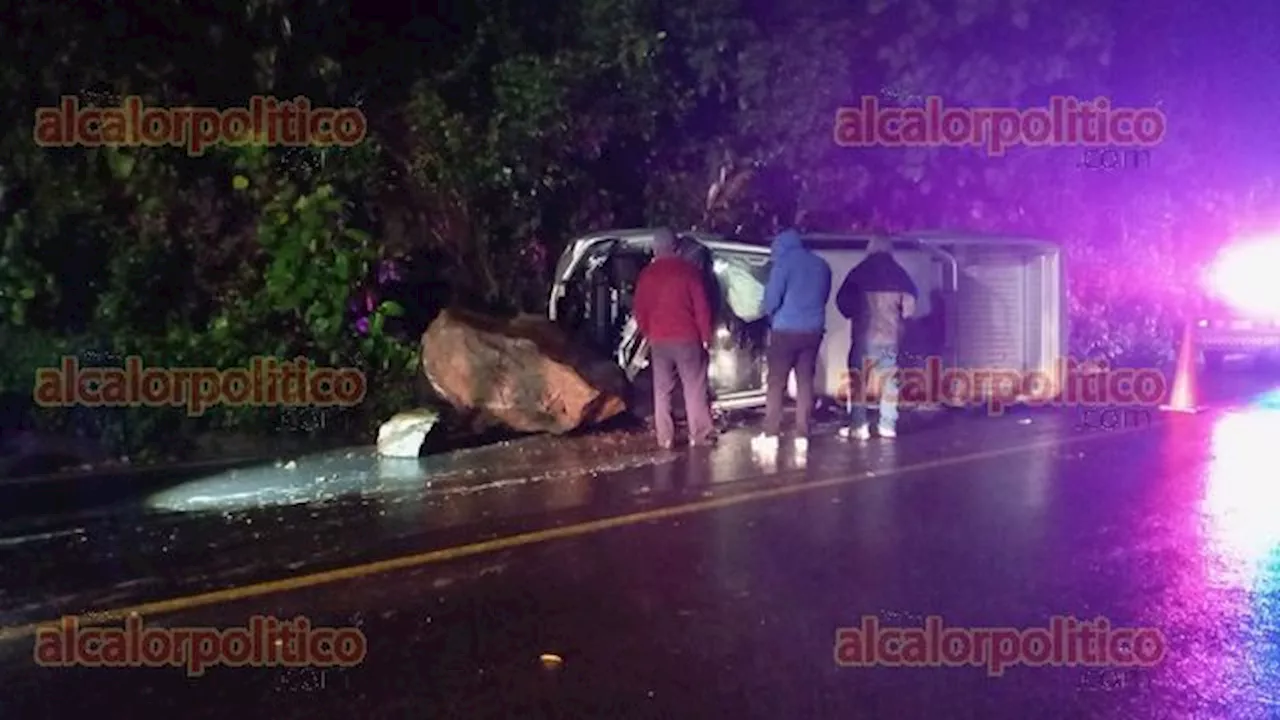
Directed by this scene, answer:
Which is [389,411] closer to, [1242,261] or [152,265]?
[152,265]

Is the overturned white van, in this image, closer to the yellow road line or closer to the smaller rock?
the smaller rock

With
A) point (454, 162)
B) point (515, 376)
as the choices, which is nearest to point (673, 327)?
point (515, 376)

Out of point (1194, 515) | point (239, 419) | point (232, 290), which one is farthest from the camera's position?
point (232, 290)

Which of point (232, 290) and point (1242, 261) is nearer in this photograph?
point (232, 290)

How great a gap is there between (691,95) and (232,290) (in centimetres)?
566

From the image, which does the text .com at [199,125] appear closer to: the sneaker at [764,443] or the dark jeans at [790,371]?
the dark jeans at [790,371]

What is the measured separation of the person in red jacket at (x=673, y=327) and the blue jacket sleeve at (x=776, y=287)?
1.63 feet

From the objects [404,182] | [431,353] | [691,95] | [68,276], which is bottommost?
[431,353]

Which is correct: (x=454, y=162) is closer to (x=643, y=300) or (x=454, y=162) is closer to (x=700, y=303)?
(x=643, y=300)

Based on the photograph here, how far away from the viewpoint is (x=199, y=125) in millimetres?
12656

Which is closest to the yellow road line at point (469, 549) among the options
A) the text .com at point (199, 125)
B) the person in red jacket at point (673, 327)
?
the person in red jacket at point (673, 327)

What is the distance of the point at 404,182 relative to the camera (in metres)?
13.8

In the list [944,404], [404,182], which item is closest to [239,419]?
[404,182]

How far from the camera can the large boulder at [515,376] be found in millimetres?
11086
